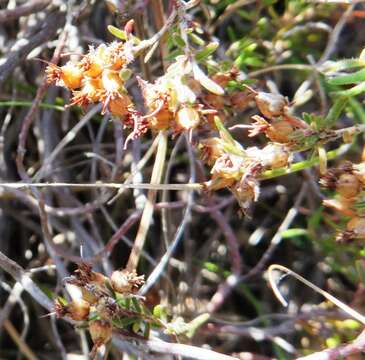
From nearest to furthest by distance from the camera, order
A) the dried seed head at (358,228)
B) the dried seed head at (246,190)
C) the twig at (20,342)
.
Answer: the dried seed head at (246,190) → the dried seed head at (358,228) → the twig at (20,342)

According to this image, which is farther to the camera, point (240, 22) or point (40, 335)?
point (240, 22)

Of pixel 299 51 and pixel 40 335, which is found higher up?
pixel 299 51

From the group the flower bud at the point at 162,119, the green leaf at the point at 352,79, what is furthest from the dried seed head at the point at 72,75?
the green leaf at the point at 352,79

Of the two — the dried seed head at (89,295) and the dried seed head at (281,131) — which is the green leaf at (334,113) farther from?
the dried seed head at (89,295)

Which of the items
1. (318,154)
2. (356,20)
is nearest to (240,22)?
(356,20)

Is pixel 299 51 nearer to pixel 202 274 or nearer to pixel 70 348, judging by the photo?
pixel 202 274

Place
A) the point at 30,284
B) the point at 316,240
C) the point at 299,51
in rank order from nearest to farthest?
the point at 30,284 < the point at 316,240 < the point at 299,51

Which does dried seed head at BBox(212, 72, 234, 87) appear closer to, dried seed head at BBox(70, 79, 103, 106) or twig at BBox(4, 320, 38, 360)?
dried seed head at BBox(70, 79, 103, 106)
